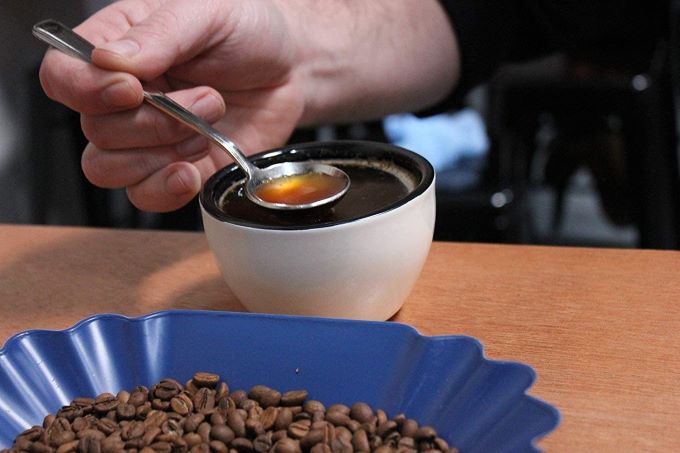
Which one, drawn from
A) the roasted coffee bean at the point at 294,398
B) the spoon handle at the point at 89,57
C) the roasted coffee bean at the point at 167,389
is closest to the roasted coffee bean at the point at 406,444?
the roasted coffee bean at the point at 294,398

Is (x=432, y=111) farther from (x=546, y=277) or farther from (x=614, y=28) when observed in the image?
(x=546, y=277)

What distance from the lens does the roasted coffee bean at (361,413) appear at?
686 millimetres

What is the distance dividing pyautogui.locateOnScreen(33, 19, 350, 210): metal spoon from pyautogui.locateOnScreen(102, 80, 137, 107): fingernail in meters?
0.02

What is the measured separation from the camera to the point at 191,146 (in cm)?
111

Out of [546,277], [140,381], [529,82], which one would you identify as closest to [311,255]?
[140,381]

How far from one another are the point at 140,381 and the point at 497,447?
33cm

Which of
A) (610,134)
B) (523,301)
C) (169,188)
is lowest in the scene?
(610,134)

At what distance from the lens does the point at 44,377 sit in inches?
29.6

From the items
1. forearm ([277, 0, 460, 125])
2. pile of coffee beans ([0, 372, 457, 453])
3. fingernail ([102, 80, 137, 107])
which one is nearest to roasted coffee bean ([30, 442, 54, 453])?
pile of coffee beans ([0, 372, 457, 453])

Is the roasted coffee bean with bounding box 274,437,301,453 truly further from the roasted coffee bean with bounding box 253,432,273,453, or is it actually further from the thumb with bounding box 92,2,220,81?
the thumb with bounding box 92,2,220,81

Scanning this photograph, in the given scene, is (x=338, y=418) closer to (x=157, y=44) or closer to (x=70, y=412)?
(x=70, y=412)

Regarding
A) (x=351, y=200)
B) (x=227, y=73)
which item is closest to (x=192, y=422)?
(x=351, y=200)

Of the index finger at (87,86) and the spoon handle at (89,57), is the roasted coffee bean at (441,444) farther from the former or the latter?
the index finger at (87,86)

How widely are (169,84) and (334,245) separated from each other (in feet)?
1.68
